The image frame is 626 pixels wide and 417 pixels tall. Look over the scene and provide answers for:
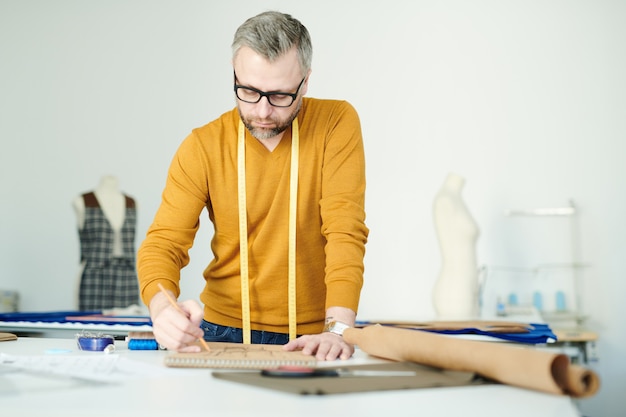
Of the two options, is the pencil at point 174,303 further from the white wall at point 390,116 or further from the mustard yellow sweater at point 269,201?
the white wall at point 390,116

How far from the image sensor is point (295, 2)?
19.9ft

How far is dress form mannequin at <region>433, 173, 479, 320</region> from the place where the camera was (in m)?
3.79

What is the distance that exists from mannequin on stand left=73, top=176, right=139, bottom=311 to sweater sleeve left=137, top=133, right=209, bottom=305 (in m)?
3.16

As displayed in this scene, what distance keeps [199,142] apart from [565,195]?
4007 millimetres

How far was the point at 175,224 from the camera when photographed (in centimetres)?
189

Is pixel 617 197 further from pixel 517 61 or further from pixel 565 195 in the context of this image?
pixel 517 61

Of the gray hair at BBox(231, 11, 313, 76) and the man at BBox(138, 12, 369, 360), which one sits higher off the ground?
the gray hair at BBox(231, 11, 313, 76)

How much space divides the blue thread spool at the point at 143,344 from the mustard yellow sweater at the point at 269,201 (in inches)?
10.9

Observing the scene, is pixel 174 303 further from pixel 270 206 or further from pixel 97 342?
pixel 270 206

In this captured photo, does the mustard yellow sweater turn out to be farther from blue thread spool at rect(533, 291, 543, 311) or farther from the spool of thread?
blue thread spool at rect(533, 291, 543, 311)

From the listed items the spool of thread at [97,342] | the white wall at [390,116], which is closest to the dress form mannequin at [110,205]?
the white wall at [390,116]

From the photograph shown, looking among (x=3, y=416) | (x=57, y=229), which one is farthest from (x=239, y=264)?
(x=57, y=229)

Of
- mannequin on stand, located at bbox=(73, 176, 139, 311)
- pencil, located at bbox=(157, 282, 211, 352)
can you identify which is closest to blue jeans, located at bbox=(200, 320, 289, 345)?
pencil, located at bbox=(157, 282, 211, 352)

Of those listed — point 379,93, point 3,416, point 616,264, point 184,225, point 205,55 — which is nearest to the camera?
point 3,416
